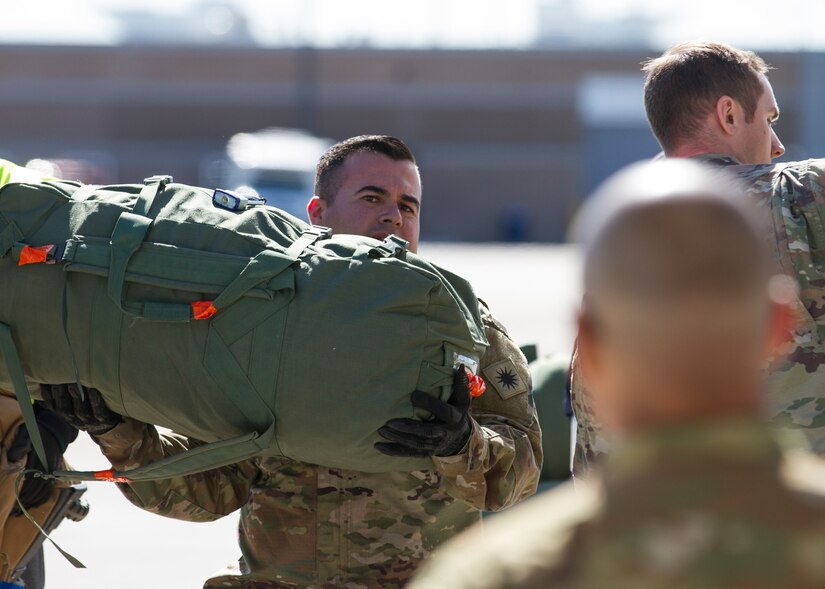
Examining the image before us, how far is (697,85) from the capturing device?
10.5ft

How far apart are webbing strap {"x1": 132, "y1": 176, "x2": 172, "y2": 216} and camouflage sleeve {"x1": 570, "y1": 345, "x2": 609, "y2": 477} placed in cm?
111

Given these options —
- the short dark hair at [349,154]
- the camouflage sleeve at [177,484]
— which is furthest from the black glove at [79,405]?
the short dark hair at [349,154]

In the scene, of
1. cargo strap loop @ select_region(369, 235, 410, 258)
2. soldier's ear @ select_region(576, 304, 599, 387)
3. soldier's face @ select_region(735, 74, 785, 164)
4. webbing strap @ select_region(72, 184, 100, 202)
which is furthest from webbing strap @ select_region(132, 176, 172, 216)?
soldier's ear @ select_region(576, 304, 599, 387)

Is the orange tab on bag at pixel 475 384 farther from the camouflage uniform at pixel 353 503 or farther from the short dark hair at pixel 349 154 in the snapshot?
the short dark hair at pixel 349 154

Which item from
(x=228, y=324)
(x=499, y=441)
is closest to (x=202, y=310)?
(x=228, y=324)

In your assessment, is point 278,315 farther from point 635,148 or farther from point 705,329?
point 635,148

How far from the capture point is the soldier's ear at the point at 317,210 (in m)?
3.52

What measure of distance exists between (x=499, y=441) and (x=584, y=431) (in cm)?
41

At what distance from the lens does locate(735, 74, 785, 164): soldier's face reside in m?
3.18

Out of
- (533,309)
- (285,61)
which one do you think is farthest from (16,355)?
(285,61)

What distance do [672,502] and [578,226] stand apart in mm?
320

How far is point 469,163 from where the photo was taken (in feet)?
139

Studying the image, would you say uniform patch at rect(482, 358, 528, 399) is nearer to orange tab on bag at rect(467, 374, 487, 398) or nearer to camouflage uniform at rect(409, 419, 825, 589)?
orange tab on bag at rect(467, 374, 487, 398)

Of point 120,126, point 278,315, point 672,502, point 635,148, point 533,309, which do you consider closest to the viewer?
point 672,502
